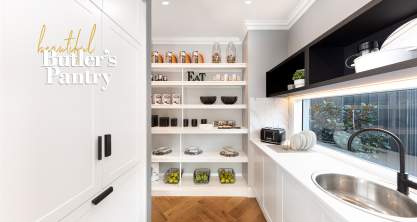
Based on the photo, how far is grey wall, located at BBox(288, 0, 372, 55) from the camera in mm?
1795

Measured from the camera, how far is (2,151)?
0.59m

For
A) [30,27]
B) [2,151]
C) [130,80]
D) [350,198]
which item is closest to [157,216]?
[130,80]

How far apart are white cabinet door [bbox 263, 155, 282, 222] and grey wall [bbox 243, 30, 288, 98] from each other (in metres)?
1.17

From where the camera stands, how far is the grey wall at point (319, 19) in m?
1.79

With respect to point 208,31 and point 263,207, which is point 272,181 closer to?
point 263,207

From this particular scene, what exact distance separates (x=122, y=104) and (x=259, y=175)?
6.50 ft

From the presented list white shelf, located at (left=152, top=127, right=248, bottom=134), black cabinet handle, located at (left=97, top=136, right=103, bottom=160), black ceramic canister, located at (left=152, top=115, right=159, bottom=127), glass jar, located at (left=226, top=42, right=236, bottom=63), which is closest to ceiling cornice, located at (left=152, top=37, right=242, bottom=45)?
glass jar, located at (left=226, top=42, right=236, bottom=63)

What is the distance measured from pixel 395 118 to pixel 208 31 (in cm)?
258

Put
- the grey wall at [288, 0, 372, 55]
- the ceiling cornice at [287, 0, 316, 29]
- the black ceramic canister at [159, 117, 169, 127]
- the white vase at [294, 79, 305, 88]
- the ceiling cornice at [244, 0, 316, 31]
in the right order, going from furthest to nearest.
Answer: the black ceramic canister at [159, 117, 169, 127] < the ceiling cornice at [244, 0, 316, 31] < the ceiling cornice at [287, 0, 316, 29] < the white vase at [294, 79, 305, 88] < the grey wall at [288, 0, 372, 55]

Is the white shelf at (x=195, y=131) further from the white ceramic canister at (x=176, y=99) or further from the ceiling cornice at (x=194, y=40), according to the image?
the ceiling cornice at (x=194, y=40)

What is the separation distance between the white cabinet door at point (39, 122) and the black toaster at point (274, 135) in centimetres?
221

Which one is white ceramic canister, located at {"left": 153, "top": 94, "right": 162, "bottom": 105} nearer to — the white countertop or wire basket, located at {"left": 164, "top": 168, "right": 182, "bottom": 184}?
wire basket, located at {"left": 164, "top": 168, "right": 182, "bottom": 184}

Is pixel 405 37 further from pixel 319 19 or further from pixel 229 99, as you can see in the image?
pixel 229 99

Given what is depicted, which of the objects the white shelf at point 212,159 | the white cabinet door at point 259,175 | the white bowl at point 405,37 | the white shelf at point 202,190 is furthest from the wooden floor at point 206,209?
the white bowl at point 405,37
